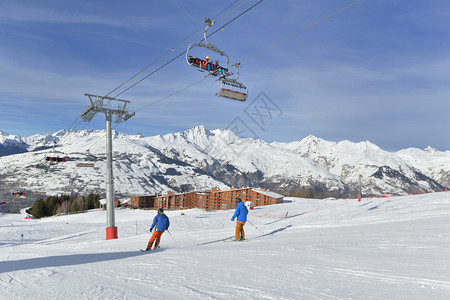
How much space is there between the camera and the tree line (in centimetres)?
11812

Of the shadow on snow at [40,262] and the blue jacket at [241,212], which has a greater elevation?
the blue jacket at [241,212]

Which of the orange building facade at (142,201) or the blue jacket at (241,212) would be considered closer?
the blue jacket at (241,212)

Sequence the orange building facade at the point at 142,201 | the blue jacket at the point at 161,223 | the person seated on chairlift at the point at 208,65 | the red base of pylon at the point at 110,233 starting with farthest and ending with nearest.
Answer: the orange building facade at the point at 142,201, the red base of pylon at the point at 110,233, the person seated on chairlift at the point at 208,65, the blue jacket at the point at 161,223

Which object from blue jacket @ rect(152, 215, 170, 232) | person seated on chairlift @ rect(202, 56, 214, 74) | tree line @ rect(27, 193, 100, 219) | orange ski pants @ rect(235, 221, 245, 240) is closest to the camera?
blue jacket @ rect(152, 215, 170, 232)

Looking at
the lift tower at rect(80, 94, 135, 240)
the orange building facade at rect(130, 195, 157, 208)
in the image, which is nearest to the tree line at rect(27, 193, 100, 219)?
the orange building facade at rect(130, 195, 157, 208)

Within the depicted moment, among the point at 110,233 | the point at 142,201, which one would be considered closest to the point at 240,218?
the point at 110,233

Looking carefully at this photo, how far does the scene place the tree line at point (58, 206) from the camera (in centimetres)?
11812

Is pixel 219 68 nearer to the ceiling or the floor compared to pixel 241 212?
nearer to the ceiling

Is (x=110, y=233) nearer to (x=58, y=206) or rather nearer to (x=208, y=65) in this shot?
(x=208, y=65)

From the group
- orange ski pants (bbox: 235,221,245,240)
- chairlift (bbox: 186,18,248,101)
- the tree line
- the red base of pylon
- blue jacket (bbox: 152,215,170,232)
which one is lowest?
the tree line

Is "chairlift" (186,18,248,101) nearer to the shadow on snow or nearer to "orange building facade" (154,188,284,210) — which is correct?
the shadow on snow

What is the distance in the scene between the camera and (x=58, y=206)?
12238cm

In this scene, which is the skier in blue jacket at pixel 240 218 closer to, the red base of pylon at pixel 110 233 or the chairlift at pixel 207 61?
the chairlift at pixel 207 61

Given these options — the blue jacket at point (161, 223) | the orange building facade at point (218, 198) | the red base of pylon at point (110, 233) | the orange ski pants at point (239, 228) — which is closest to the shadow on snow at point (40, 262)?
the blue jacket at point (161, 223)
